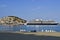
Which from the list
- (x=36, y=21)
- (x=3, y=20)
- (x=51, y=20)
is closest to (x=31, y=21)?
(x=36, y=21)

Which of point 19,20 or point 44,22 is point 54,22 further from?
point 19,20

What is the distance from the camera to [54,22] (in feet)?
495

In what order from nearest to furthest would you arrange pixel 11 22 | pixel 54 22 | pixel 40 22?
1. pixel 40 22
2. pixel 54 22
3. pixel 11 22

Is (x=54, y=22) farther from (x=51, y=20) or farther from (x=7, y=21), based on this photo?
(x=7, y=21)

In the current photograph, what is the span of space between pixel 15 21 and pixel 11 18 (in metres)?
5.92

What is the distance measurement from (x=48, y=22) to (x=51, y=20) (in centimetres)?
517

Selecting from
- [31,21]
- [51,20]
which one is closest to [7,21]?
[31,21]

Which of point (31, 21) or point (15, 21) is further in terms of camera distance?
point (15, 21)

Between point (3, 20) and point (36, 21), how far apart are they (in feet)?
138

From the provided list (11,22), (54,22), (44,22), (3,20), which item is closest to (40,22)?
(44,22)

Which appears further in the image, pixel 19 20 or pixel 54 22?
pixel 19 20

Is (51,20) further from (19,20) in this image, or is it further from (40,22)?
(19,20)

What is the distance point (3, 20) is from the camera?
17650 cm

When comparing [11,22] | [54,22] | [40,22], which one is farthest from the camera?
[11,22]
